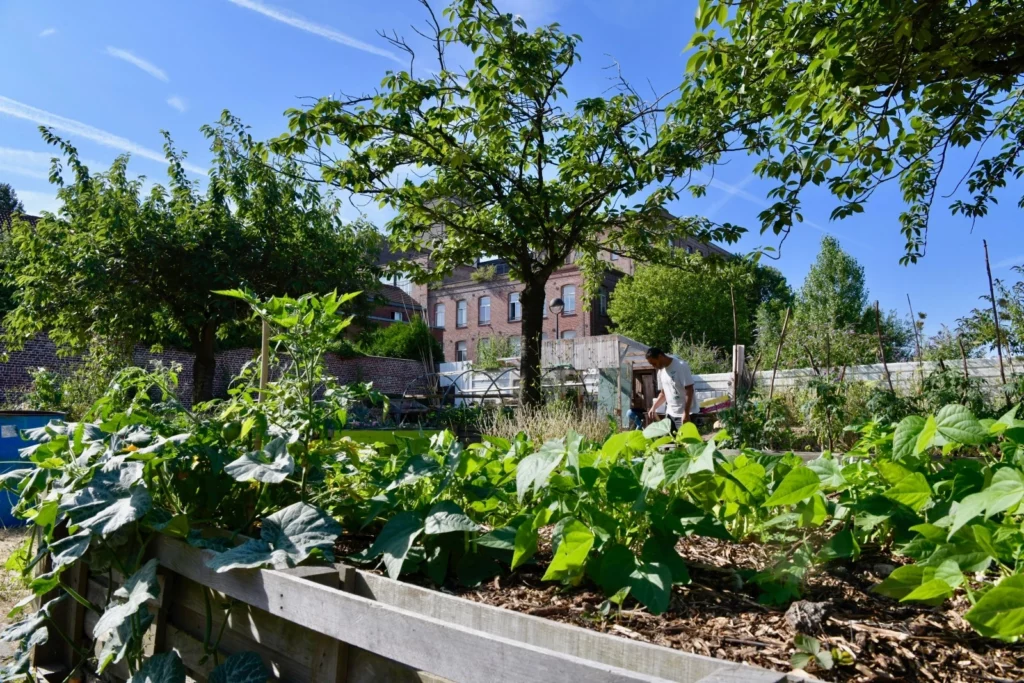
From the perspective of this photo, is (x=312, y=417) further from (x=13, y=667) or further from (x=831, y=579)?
(x=13, y=667)

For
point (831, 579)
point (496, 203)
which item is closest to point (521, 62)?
point (496, 203)

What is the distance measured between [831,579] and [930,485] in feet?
1.10

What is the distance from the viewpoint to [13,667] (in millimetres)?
2051

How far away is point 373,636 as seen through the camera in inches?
44.4

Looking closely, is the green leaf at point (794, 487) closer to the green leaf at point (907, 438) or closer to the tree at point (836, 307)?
the green leaf at point (907, 438)

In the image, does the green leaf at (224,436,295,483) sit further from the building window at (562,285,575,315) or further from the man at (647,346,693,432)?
the building window at (562,285,575,315)

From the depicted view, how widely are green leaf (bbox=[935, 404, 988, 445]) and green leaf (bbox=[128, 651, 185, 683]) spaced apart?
1.71 meters

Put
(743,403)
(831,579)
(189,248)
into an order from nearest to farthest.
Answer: (831,579) < (743,403) < (189,248)

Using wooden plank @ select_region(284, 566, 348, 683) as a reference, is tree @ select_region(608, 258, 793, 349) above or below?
above

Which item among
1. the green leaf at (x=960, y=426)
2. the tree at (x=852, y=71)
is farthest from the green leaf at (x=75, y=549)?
the tree at (x=852, y=71)

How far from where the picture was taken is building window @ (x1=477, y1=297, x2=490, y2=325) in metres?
42.2

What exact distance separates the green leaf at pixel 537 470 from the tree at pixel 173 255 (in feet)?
31.0

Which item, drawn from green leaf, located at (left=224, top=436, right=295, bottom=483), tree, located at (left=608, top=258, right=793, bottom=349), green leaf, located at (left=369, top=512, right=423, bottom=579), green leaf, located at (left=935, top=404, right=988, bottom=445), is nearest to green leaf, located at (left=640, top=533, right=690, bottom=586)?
green leaf, located at (left=369, top=512, right=423, bottom=579)

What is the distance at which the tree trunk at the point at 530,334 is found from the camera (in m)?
7.70
